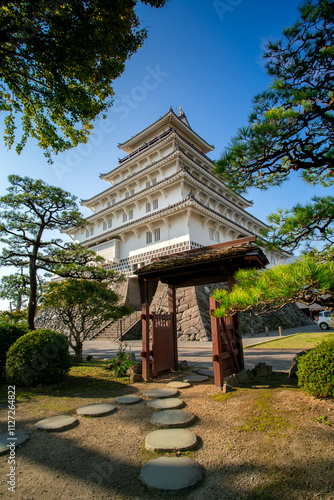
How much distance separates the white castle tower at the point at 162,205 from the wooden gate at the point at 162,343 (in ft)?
45.4

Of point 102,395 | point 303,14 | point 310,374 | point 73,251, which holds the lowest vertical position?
point 102,395

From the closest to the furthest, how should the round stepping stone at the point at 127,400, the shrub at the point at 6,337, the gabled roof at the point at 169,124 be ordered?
the round stepping stone at the point at 127,400 < the shrub at the point at 6,337 < the gabled roof at the point at 169,124

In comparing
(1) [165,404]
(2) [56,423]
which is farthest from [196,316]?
(2) [56,423]

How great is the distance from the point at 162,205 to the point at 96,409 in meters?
22.4

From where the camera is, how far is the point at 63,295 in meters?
9.92

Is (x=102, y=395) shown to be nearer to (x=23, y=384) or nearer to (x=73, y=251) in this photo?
(x=23, y=384)

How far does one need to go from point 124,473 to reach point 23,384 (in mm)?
4867

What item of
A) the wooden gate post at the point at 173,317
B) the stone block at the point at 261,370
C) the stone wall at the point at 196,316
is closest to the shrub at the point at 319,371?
the stone block at the point at 261,370

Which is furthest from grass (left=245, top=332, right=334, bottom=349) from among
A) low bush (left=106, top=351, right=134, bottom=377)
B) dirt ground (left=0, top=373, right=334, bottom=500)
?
dirt ground (left=0, top=373, right=334, bottom=500)

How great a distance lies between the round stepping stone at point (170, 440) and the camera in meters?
2.99

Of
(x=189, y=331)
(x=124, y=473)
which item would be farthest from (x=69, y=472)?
(x=189, y=331)

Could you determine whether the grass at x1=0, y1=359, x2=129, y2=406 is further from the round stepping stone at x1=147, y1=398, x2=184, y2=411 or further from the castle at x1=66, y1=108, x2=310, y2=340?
the castle at x1=66, y1=108, x2=310, y2=340

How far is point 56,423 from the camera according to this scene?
3.91 meters

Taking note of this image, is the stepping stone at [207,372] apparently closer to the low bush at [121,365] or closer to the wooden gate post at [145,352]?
the wooden gate post at [145,352]
